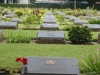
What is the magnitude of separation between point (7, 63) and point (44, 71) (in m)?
1.87

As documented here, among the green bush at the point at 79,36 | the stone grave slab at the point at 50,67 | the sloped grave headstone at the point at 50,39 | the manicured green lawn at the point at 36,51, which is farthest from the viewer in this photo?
the green bush at the point at 79,36

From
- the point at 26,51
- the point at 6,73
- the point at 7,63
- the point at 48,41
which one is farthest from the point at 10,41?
the point at 6,73

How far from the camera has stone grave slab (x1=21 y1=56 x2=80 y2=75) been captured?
5215 mm

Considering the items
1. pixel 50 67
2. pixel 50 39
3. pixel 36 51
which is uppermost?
pixel 50 67

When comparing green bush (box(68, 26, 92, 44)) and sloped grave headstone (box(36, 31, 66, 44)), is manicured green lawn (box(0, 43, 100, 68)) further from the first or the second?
green bush (box(68, 26, 92, 44))

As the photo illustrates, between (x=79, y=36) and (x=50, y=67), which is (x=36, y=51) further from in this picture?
(x=50, y=67)

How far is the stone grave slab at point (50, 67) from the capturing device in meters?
5.21

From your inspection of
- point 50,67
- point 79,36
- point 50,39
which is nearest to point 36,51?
point 50,39

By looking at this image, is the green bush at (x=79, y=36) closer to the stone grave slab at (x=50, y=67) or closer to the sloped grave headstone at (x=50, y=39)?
the sloped grave headstone at (x=50, y=39)

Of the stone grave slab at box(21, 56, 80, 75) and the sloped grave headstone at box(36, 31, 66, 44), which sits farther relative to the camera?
the sloped grave headstone at box(36, 31, 66, 44)

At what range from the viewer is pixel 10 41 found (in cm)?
1031

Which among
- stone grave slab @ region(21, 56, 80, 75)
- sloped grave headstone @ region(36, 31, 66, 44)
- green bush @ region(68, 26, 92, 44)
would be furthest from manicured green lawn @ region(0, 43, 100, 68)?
stone grave slab @ region(21, 56, 80, 75)

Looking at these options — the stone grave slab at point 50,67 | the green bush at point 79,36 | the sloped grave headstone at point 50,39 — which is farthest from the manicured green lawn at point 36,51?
the stone grave slab at point 50,67

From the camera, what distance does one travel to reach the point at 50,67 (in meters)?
5.32
